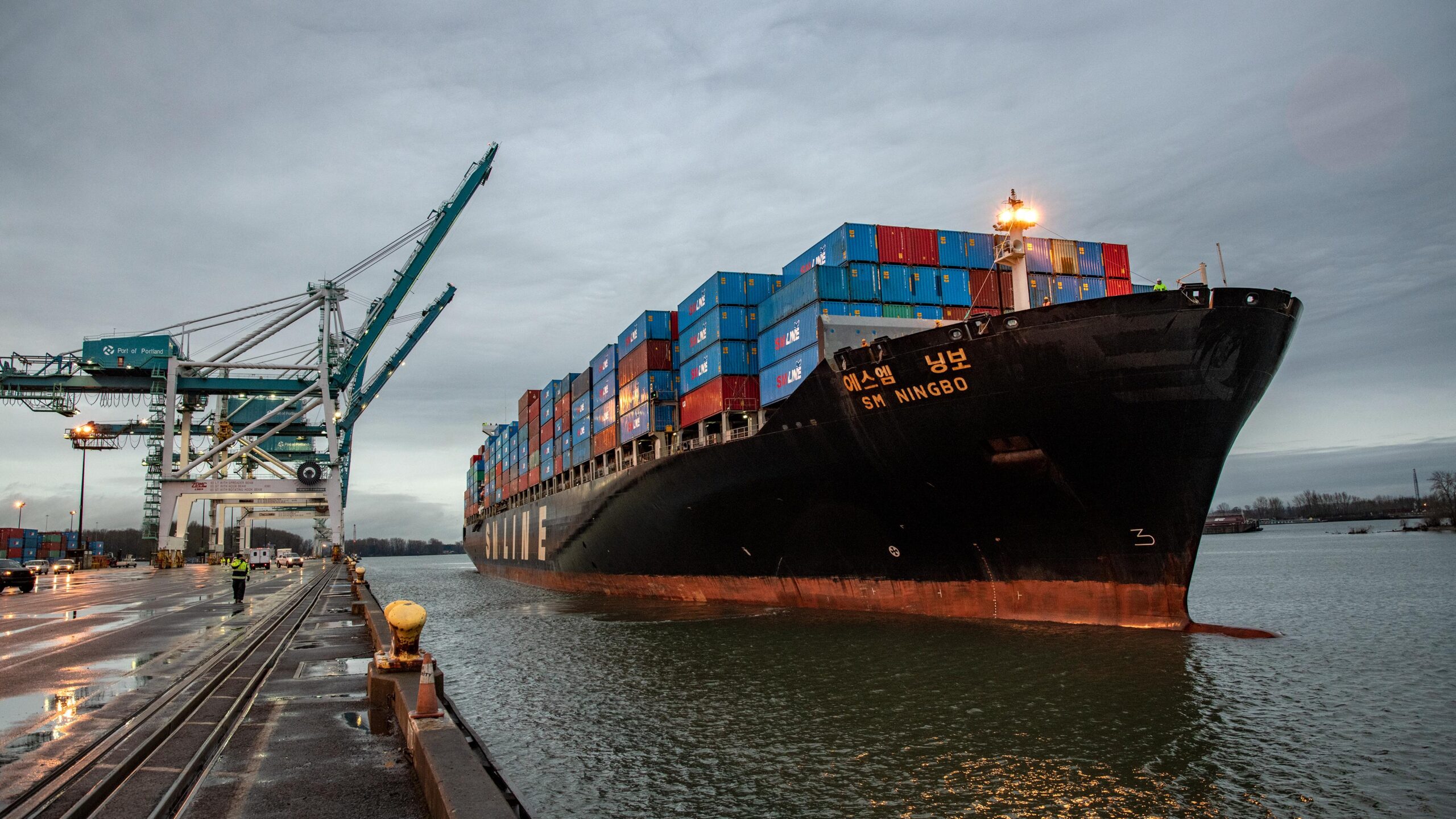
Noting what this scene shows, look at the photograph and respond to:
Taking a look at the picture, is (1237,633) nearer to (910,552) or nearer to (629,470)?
(910,552)

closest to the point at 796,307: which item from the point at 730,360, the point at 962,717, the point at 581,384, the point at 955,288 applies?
the point at 730,360

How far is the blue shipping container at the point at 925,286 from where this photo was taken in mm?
22062

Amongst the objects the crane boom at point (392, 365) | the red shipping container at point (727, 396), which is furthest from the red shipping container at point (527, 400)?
the red shipping container at point (727, 396)

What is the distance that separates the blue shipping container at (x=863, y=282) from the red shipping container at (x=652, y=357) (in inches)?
416

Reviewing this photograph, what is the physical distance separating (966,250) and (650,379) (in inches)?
490

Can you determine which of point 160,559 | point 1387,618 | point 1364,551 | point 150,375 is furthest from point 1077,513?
point 1364,551

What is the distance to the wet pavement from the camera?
24.7ft

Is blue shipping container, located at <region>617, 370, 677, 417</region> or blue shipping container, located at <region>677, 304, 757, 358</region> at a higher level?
blue shipping container, located at <region>677, 304, 757, 358</region>

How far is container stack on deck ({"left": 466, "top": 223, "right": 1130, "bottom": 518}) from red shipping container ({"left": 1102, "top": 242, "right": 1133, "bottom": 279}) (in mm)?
44

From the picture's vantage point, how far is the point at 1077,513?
15797 millimetres

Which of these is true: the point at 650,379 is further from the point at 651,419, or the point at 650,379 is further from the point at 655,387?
the point at 651,419

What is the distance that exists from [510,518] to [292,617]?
33.5 m

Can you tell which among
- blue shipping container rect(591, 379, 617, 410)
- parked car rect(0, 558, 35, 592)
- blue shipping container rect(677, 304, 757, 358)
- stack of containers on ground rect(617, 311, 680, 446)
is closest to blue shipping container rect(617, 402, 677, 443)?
stack of containers on ground rect(617, 311, 680, 446)

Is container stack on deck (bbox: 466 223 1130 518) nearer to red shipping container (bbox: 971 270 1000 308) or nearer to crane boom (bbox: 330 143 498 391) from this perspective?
red shipping container (bbox: 971 270 1000 308)
